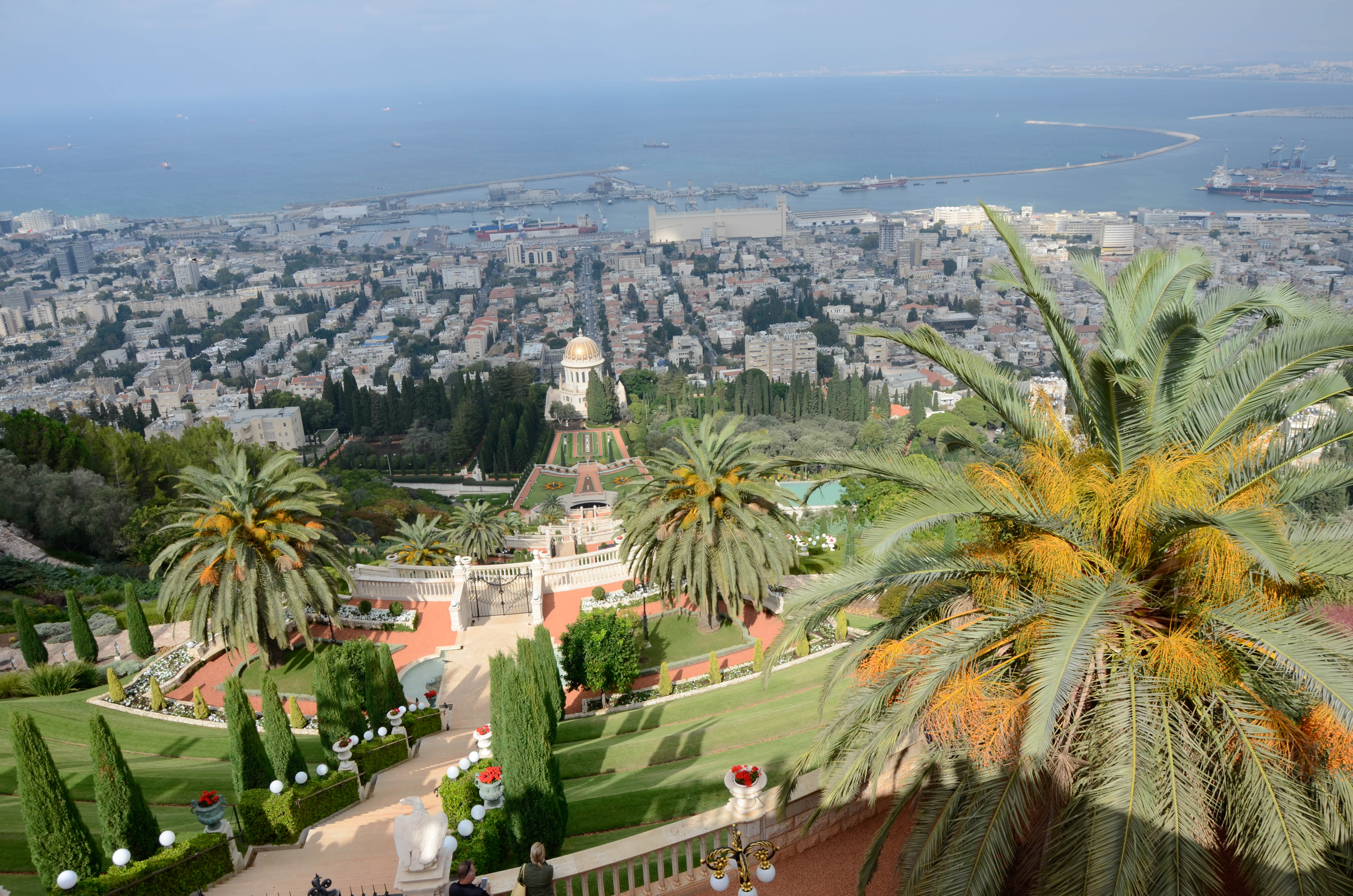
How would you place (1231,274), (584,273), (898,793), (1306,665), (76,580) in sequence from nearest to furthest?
(1306,665) < (898,793) < (76,580) < (1231,274) < (584,273)

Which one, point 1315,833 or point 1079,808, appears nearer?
point 1315,833

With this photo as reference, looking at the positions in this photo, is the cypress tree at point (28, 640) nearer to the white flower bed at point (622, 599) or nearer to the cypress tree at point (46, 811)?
the white flower bed at point (622, 599)

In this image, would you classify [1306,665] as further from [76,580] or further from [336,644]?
[76,580]

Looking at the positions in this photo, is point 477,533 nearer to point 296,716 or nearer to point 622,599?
point 622,599

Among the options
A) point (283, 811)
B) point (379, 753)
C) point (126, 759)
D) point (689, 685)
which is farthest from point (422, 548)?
point (283, 811)

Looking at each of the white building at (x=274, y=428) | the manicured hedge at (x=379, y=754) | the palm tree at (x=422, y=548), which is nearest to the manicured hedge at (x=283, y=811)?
the manicured hedge at (x=379, y=754)

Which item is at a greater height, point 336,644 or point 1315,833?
point 1315,833

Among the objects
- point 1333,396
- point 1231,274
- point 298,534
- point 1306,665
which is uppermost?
point 1333,396

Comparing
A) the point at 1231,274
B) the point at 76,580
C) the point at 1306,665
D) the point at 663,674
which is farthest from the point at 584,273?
the point at 1306,665
